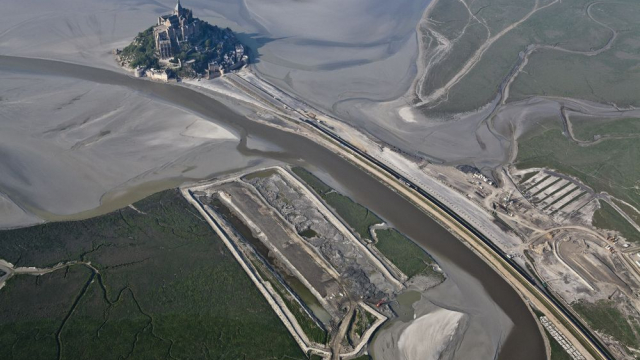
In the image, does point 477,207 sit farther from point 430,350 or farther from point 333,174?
point 430,350

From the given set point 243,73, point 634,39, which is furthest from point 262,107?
point 634,39

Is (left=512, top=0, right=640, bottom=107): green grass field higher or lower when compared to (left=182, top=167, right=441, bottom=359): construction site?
higher

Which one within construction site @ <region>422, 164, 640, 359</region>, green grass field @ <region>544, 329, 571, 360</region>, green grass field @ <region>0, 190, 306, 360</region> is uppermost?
construction site @ <region>422, 164, 640, 359</region>

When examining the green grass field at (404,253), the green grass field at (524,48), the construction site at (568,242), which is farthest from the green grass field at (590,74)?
the green grass field at (404,253)

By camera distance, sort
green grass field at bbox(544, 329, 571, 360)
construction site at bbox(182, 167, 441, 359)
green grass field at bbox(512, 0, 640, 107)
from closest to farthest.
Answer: green grass field at bbox(544, 329, 571, 360)
construction site at bbox(182, 167, 441, 359)
green grass field at bbox(512, 0, 640, 107)

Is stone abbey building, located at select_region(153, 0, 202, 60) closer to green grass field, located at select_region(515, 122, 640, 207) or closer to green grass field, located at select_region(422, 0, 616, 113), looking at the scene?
green grass field, located at select_region(422, 0, 616, 113)

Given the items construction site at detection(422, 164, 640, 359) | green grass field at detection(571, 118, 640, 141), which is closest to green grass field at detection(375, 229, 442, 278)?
construction site at detection(422, 164, 640, 359)

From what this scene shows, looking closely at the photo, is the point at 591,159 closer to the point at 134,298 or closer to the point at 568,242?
the point at 568,242
